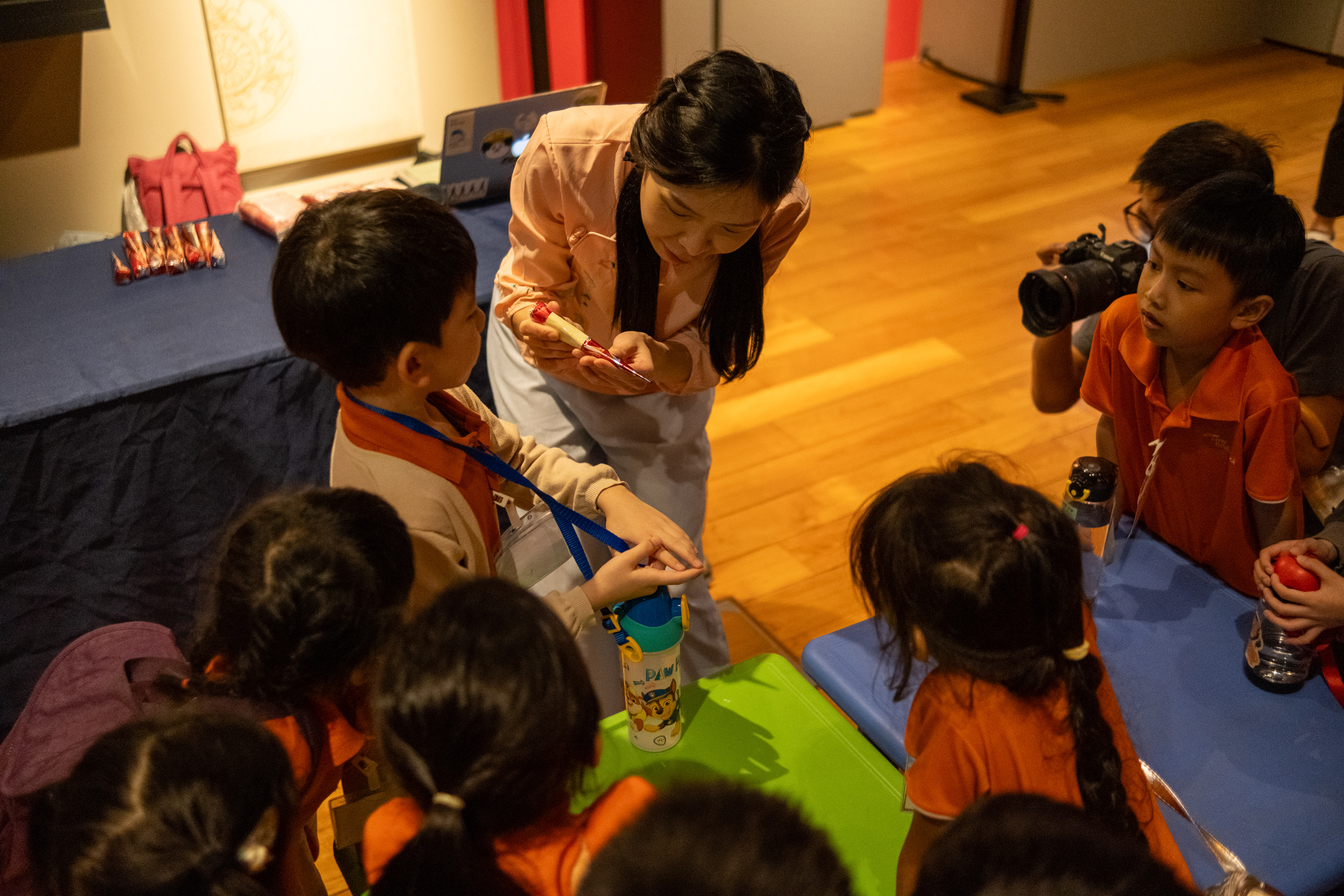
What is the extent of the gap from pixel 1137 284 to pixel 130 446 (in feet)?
5.26

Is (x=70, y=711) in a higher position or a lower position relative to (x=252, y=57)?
lower

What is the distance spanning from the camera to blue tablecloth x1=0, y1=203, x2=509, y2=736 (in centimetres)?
171

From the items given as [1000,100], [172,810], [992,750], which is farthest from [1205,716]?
[1000,100]

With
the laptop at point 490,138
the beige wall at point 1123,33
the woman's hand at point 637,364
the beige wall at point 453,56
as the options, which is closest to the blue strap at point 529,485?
the woman's hand at point 637,364

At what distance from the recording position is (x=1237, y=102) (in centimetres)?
475

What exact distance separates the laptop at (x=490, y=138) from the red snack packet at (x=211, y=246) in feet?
1.49

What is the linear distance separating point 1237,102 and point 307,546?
497cm

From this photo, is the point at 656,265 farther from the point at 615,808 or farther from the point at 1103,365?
the point at 615,808

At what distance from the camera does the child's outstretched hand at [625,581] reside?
1.18m

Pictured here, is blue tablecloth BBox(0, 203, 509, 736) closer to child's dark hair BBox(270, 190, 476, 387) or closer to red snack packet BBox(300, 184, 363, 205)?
red snack packet BBox(300, 184, 363, 205)

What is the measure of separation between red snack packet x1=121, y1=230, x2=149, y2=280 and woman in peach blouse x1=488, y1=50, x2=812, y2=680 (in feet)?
2.58

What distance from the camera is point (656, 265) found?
152 centimetres

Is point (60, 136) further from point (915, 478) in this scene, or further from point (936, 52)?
point (936, 52)

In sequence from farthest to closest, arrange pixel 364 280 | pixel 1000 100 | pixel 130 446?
pixel 1000 100 < pixel 130 446 < pixel 364 280
